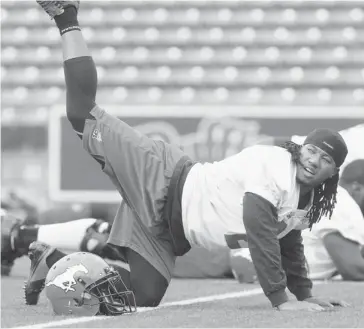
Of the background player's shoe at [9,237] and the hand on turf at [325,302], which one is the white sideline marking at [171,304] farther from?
the background player's shoe at [9,237]

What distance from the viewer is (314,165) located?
350cm

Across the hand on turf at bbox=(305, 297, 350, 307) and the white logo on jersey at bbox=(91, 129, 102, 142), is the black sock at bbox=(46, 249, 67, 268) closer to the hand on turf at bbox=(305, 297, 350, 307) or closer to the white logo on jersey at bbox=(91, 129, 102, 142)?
the white logo on jersey at bbox=(91, 129, 102, 142)

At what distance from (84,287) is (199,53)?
32.6 feet

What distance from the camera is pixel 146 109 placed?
9648 millimetres

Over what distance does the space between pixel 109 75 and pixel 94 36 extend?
722 mm

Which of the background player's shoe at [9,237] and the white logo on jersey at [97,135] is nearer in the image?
the white logo on jersey at [97,135]

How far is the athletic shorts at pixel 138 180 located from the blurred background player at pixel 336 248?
151 centimetres

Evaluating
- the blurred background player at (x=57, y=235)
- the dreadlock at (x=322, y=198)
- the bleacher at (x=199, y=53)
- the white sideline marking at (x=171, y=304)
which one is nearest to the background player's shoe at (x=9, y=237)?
the blurred background player at (x=57, y=235)

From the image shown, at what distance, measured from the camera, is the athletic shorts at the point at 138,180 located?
12.4 feet

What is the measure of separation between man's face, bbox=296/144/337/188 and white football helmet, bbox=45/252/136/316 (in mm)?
782

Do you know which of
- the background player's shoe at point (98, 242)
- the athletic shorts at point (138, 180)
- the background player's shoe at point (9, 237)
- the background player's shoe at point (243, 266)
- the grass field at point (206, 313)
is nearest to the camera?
the grass field at point (206, 313)

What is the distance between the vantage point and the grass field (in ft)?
10.3

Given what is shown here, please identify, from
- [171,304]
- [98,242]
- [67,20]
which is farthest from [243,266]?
[67,20]

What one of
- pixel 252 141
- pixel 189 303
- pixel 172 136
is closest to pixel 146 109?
pixel 172 136
